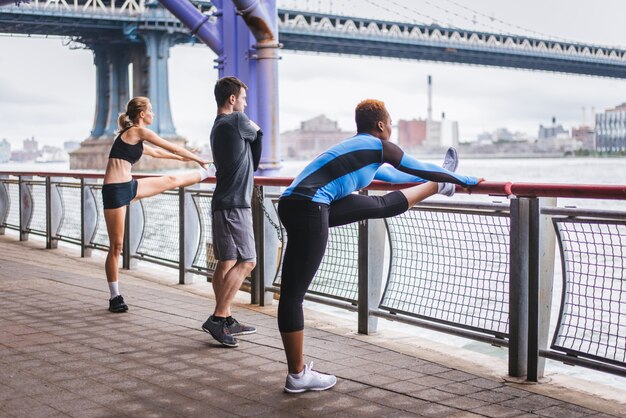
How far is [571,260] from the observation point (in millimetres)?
4539

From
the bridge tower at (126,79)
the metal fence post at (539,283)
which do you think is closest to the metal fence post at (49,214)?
the metal fence post at (539,283)

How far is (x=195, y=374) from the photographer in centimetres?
450

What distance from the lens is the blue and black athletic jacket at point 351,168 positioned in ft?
12.9

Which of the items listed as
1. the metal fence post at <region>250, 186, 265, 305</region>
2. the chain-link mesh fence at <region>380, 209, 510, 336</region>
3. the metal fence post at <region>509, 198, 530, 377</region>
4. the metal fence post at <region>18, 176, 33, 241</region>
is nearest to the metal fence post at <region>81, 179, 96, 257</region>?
the metal fence post at <region>18, 176, 33, 241</region>

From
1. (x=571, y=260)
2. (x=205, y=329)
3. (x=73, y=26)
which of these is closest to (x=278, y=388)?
(x=205, y=329)

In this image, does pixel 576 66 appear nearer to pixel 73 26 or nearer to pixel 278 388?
pixel 73 26

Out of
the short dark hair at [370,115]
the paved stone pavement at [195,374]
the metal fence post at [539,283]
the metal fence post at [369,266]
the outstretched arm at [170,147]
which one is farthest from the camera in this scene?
the outstretched arm at [170,147]

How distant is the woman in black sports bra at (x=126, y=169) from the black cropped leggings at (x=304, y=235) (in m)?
2.04

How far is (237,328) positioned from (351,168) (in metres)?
1.85

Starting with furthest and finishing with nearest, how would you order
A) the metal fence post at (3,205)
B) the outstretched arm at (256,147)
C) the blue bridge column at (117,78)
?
the blue bridge column at (117,78), the metal fence post at (3,205), the outstretched arm at (256,147)

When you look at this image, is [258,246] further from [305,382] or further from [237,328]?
[305,382]

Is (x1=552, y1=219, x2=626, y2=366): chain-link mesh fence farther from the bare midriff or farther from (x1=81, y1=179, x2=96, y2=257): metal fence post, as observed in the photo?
(x1=81, y1=179, x2=96, y2=257): metal fence post

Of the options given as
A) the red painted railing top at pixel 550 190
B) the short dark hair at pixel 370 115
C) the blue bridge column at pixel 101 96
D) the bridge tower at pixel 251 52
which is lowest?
the red painted railing top at pixel 550 190

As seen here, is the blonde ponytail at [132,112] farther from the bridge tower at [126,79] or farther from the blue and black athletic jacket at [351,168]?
the bridge tower at [126,79]
